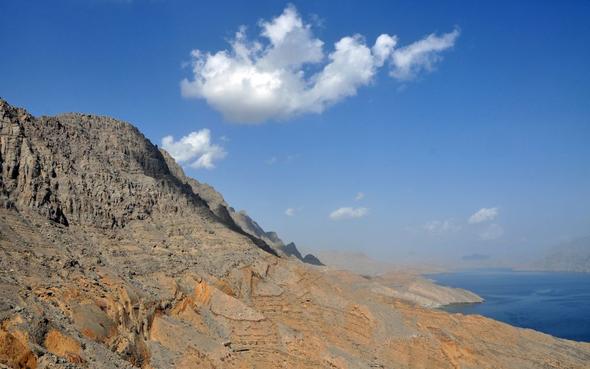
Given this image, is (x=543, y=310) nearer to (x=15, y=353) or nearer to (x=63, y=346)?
(x=63, y=346)

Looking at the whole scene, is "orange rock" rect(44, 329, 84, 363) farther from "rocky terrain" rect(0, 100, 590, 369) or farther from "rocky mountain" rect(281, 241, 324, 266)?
"rocky mountain" rect(281, 241, 324, 266)

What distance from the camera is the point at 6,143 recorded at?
39.9m

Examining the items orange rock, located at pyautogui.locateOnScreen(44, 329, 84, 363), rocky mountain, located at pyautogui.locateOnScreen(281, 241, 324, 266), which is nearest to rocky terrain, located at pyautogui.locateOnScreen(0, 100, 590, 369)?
orange rock, located at pyautogui.locateOnScreen(44, 329, 84, 363)

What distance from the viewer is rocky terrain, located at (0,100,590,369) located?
96.1 feet

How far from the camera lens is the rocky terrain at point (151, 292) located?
96.1 ft

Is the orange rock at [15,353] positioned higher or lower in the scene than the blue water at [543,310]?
higher

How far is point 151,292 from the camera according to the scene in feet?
128

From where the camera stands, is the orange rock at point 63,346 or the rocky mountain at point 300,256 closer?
the orange rock at point 63,346

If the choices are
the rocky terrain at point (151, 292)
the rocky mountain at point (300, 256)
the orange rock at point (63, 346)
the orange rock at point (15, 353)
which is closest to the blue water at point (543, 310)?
the rocky terrain at point (151, 292)

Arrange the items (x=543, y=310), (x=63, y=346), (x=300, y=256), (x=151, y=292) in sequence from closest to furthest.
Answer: (x=63, y=346), (x=151, y=292), (x=543, y=310), (x=300, y=256)

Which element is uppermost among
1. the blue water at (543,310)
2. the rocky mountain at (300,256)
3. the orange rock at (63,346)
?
the rocky mountain at (300,256)

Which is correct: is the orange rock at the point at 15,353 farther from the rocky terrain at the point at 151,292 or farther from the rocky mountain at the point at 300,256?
the rocky mountain at the point at 300,256

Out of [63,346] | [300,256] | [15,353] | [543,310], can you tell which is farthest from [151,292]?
[300,256]

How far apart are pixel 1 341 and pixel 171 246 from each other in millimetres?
26505
